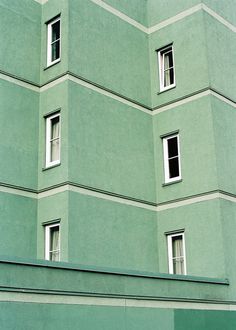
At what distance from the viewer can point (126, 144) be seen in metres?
18.6

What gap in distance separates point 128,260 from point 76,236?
242 centimetres

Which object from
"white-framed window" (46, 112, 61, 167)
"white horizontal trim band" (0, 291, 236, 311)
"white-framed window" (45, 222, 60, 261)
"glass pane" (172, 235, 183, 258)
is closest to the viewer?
"white horizontal trim band" (0, 291, 236, 311)

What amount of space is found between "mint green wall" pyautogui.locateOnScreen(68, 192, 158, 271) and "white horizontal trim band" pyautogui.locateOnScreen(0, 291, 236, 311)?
301cm

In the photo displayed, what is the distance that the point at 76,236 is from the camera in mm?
15836

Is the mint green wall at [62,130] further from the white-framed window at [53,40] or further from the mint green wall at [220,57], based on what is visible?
the mint green wall at [220,57]

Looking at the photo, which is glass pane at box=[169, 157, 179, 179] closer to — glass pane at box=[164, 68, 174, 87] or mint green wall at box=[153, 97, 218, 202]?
mint green wall at box=[153, 97, 218, 202]

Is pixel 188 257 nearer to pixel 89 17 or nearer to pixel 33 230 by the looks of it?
pixel 33 230

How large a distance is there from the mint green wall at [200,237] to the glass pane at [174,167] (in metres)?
1.36

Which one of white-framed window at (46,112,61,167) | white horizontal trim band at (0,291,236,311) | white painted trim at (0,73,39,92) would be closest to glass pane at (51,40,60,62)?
white painted trim at (0,73,39,92)

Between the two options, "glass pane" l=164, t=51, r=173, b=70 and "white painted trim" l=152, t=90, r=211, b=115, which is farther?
"glass pane" l=164, t=51, r=173, b=70

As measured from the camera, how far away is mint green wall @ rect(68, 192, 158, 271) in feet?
52.4

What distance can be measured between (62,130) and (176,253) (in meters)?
5.81

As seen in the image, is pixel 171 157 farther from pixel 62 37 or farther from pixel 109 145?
pixel 62 37

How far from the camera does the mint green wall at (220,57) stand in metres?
18.9
